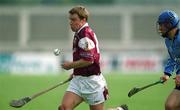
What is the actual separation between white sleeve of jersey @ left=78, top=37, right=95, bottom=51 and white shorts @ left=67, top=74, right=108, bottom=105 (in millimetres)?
503

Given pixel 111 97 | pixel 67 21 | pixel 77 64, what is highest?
pixel 77 64

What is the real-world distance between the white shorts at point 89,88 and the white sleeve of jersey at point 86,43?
19.8 inches

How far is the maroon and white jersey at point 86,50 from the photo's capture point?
1102 centimetres

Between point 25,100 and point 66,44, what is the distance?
4261 centimetres

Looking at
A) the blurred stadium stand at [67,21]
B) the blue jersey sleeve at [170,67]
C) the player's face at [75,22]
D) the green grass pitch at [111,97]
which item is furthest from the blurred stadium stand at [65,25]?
the player's face at [75,22]

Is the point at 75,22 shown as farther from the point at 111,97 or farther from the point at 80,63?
the point at 111,97

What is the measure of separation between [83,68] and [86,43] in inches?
16.7

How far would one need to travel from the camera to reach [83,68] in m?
11.2

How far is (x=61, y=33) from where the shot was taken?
2249 inches

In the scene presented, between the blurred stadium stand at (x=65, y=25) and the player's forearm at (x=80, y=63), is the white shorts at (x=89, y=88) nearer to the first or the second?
the player's forearm at (x=80, y=63)

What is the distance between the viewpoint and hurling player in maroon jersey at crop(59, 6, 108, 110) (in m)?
11.0

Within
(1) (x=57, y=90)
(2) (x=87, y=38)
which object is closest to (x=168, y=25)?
(2) (x=87, y=38)

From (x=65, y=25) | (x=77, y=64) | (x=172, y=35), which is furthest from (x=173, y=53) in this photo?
(x=65, y=25)

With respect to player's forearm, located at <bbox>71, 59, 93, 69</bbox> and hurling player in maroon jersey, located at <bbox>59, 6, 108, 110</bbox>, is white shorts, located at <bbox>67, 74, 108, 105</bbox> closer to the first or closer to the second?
hurling player in maroon jersey, located at <bbox>59, 6, 108, 110</bbox>
